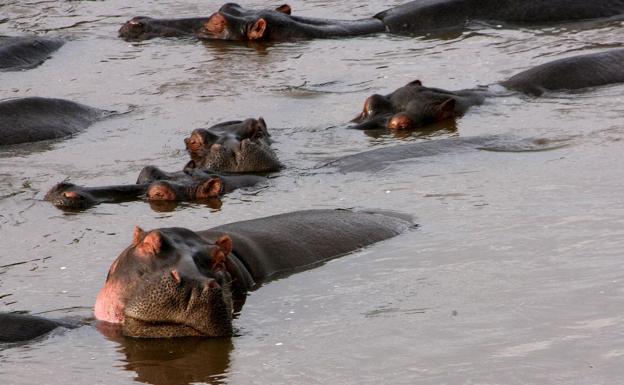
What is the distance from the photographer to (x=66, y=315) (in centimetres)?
592

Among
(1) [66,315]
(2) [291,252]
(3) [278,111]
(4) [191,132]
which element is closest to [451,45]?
(3) [278,111]

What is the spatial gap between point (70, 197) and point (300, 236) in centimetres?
168

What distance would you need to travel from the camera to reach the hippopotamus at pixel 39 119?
30.3 ft

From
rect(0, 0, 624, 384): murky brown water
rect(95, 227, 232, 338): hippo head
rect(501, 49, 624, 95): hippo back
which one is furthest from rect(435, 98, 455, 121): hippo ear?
rect(95, 227, 232, 338): hippo head

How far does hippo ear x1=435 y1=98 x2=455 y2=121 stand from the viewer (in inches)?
368

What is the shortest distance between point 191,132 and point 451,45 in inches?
123

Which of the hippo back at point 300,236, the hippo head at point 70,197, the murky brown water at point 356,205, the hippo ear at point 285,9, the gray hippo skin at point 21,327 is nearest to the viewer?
the murky brown water at point 356,205

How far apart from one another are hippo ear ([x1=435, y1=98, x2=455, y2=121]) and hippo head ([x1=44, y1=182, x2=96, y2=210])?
2.59 metres

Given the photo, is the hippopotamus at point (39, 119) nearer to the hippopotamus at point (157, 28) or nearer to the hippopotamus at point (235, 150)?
the hippopotamus at point (235, 150)

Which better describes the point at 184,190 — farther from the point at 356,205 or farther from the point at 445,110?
the point at 445,110

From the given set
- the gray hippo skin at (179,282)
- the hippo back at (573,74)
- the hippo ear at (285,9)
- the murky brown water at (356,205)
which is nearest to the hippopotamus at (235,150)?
the murky brown water at (356,205)

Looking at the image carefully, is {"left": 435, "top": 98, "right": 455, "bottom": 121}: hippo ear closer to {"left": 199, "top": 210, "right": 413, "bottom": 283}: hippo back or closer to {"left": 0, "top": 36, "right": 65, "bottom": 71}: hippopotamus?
{"left": 199, "top": 210, "right": 413, "bottom": 283}: hippo back

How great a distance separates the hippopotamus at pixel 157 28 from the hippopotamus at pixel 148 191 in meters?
4.71

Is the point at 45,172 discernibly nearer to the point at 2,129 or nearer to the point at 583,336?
the point at 2,129
